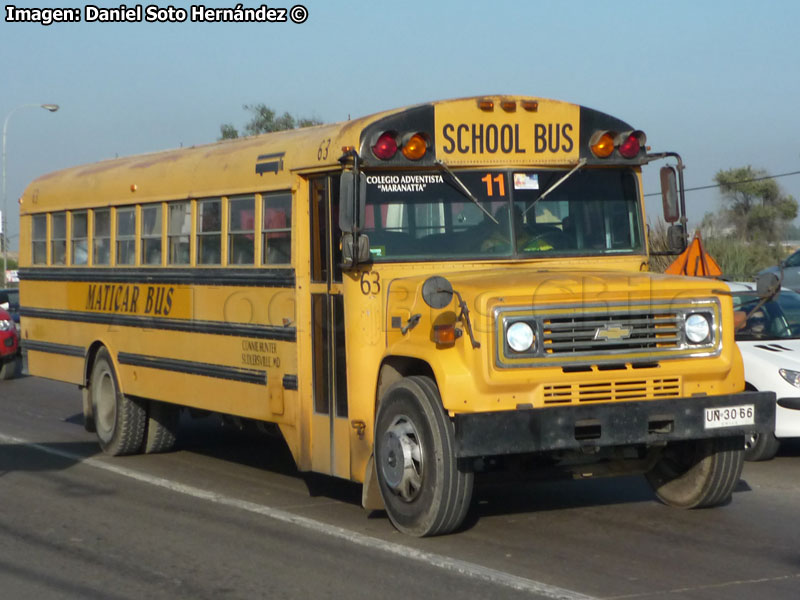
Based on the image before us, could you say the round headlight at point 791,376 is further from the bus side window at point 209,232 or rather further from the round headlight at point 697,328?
the bus side window at point 209,232

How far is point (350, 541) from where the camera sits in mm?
7098

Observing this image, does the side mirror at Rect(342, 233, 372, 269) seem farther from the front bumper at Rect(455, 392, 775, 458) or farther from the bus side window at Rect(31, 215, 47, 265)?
the bus side window at Rect(31, 215, 47, 265)

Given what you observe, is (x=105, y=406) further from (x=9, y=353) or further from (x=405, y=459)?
(x=9, y=353)

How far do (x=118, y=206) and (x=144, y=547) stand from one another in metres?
4.38

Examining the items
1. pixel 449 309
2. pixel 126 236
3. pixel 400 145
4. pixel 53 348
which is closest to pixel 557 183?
pixel 400 145

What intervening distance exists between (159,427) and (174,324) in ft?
5.04

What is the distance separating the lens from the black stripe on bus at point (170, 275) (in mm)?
8477

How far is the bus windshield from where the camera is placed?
7590mm

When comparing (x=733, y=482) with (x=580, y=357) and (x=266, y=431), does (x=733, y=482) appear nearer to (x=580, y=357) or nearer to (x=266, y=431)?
(x=580, y=357)

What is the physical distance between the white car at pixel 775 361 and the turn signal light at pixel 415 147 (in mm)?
3056

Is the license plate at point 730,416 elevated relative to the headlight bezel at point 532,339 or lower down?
lower down

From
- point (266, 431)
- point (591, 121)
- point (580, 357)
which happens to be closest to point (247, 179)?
point (266, 431)

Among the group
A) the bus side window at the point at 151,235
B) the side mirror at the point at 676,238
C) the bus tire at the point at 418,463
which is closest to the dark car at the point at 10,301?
the bus side window at the point at 151,235

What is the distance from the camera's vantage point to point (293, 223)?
8.17 metres
